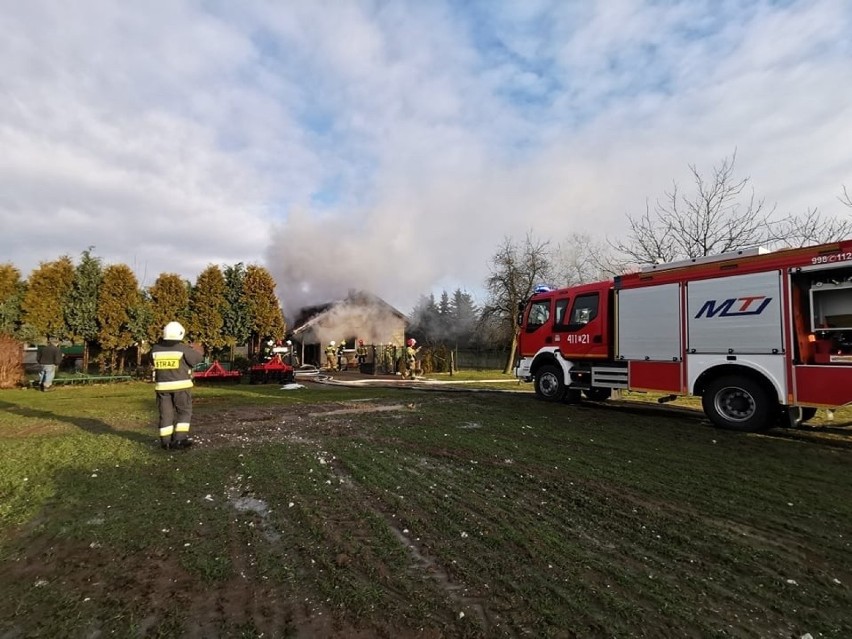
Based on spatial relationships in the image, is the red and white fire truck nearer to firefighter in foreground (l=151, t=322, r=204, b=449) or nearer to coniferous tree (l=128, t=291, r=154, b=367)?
firefighter in foreground (l=151, t=322, r=204, b=449)

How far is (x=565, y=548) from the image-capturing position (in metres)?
3.25

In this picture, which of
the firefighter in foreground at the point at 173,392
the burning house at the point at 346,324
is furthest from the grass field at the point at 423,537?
the burning house at the point at 346,324

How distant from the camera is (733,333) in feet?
25.9

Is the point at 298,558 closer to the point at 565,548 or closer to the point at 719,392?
the point at 565,548

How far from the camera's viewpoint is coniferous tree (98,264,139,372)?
18203mm

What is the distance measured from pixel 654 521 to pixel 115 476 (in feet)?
16.7

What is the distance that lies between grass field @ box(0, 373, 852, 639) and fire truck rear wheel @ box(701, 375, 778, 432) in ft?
A: 2.33

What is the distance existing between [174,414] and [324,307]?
1874 centimetres

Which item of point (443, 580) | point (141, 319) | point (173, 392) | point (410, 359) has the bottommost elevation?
point (443, 580)

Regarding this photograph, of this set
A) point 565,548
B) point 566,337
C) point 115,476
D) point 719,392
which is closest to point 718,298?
point 719,392

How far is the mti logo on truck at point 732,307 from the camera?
299 inches

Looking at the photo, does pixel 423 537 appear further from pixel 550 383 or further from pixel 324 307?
pixel 324 307

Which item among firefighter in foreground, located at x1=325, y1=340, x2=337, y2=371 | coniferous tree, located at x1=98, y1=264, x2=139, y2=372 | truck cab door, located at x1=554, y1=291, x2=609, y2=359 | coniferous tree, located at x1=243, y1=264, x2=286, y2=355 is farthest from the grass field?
firefighter in foreground, located at x1=325, y1=340, x2=337, y2=371

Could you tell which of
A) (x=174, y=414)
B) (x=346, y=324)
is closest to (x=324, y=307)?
(x=346, y=324)
